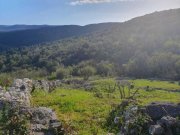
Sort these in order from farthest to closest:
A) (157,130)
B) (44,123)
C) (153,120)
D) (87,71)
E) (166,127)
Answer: (87,71)
(44,123)
(153,120)
(166,127)
(157,130)

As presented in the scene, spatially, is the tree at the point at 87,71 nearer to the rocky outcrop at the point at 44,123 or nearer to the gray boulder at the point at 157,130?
the rocky outcrop at the point at 44,123

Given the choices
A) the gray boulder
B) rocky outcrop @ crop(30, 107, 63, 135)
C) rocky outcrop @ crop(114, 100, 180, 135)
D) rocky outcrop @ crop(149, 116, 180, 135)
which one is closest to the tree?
rocky outcrop @ crop(30, 107, 63, 135)

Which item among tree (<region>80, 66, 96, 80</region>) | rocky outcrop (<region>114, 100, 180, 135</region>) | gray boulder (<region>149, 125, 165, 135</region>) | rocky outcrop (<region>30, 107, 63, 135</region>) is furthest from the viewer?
tree (<region>80, 66, 96, 80</region>)

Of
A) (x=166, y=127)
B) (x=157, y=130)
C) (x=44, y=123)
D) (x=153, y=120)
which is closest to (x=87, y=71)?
(x=44, y=123)

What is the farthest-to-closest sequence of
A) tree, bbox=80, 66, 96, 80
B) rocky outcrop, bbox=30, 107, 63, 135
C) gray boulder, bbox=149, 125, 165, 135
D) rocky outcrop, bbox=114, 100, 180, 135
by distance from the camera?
tree, bbox=80, 66, 96, 80 → rocky outcrop, bbox=30, 107, 63, 135 → rocky outcrop, bbox=114, 100, 180, 135 → gray boulder, bbox=149, 125, 165, 135

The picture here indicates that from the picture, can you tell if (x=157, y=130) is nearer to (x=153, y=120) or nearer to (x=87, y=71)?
(x=153, y=120)

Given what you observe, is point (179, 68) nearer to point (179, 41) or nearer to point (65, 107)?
point (179, 41)

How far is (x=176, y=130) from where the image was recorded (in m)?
25.7

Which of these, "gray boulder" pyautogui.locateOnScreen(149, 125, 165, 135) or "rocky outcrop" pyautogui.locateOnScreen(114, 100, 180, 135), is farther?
"rocky outcrop" pyautogui.locateOnScreen(114, 100, 180, 135)

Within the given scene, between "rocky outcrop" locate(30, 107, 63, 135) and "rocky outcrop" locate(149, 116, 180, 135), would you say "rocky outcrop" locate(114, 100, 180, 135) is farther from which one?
"rocky outcrop" locate(30, 107, 63, 135)

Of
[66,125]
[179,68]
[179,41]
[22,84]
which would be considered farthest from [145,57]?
[66,125]

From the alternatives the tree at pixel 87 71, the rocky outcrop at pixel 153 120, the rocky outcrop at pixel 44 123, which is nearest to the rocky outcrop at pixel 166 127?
the rocky outcrop at pixel 153 120

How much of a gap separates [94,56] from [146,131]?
567 ft

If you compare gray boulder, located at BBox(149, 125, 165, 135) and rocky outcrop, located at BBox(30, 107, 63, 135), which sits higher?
gray boulder, located at BBox(149, 125, 165, 135)
